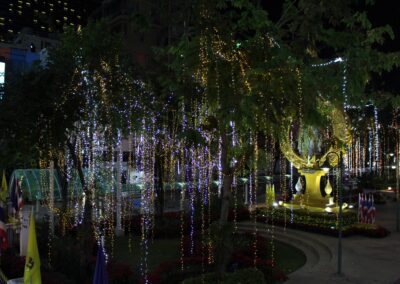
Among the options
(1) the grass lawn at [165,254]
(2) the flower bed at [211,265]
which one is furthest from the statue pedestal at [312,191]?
(2) the flower bed at [211,265]

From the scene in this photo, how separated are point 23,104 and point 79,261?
399 cm

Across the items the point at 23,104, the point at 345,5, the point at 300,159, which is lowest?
the point at 300,159

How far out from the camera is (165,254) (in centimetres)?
1311

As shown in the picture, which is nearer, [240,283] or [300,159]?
[240,283]

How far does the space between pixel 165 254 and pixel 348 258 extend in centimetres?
536

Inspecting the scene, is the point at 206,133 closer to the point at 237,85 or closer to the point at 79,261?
the point at 237,85

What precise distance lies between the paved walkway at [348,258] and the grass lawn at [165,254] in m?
0.35

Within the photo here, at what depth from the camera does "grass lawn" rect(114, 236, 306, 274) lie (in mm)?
12000

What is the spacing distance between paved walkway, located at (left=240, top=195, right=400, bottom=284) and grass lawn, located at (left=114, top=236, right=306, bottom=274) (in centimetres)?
35

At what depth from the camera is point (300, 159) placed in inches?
741

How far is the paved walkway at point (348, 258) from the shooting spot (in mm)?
10008

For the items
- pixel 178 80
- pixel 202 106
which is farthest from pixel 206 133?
pixel 178 80

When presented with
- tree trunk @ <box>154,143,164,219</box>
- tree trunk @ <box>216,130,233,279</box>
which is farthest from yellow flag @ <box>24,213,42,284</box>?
tree trunk @ <box>154,143,164,219</box>

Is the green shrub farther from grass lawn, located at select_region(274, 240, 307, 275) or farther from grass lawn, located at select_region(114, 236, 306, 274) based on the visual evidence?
grass lawn, located at select_region(114, 236, 306, 274)
